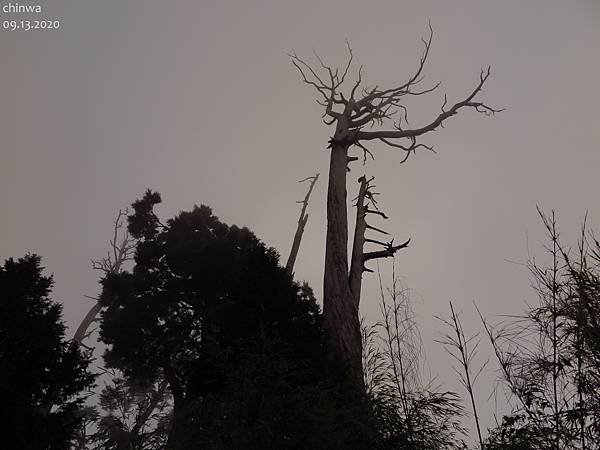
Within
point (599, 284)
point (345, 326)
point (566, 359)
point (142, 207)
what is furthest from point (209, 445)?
point (142, 207)

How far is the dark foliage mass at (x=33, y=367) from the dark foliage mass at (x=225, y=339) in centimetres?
214

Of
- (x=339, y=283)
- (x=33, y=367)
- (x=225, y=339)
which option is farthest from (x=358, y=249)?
(x=33, y=367)

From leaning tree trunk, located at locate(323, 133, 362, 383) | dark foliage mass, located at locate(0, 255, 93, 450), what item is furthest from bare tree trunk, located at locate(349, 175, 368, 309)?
dark foliage mass, located at locate(0, 255, 93, 450)

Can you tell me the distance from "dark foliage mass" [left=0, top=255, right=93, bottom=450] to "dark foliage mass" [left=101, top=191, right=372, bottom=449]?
7.02 feet

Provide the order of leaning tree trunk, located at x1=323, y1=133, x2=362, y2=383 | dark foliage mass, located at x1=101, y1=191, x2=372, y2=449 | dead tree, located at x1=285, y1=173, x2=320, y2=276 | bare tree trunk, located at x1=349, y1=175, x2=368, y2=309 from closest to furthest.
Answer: dark foliage mass, located at x1=101, y1=191, x2=372, y2=449 → leaning tree trunk, located at x1=323, y1=133, x2=362, y2=383 → bare tree trunk, located at x1=349, y1=175, x2=368, y2=309 → dead tree, located at x1=285, y1=173, x2=320, y2=276

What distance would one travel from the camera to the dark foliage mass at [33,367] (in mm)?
7500

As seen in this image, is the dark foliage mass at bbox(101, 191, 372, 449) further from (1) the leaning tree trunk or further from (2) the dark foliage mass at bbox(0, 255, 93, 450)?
(2) the dark foliage mass at bbox(0, 255, 93, 450)

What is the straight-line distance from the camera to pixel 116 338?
499 inches

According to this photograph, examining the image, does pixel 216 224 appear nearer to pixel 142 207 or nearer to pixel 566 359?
pixel 142 207

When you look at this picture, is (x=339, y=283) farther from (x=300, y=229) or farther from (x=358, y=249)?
(x=300, y=229)

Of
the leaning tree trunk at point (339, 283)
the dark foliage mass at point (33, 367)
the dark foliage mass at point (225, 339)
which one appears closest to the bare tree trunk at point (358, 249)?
the leaning tree trunk at point (339, 283)

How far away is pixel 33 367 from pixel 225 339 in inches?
184

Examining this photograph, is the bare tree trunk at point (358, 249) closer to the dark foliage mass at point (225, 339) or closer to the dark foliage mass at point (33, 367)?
the dark foliage mass at point (225, 339)

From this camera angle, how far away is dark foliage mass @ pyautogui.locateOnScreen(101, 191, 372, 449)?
374 cm
